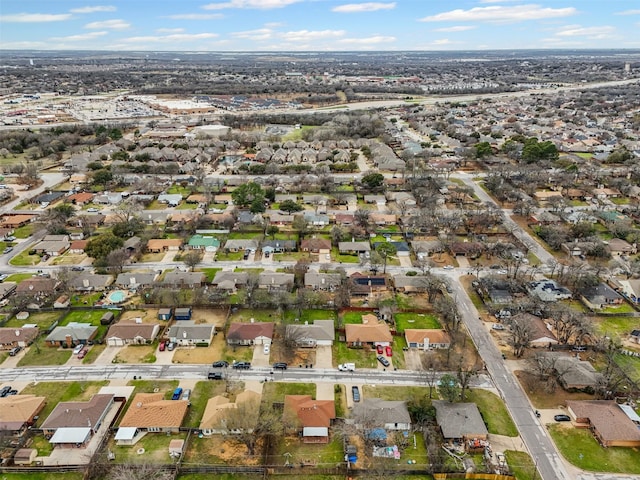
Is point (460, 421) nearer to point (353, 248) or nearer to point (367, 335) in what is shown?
point (367, 335)

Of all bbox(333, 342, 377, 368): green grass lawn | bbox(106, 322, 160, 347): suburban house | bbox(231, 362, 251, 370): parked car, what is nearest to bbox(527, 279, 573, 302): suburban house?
bbox(333, 342, 377, 368): green grass lawn

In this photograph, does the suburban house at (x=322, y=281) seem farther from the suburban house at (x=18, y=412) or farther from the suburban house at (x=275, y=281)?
the suburban house at (x=18, y=412)

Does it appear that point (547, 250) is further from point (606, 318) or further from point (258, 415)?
point (258, 415)

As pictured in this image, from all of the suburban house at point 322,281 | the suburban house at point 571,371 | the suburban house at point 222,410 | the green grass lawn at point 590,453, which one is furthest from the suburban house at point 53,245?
the green grass lawn at point 590,453

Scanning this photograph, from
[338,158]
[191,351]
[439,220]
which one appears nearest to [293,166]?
[338,158]

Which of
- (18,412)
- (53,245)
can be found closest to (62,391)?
(18,412)
